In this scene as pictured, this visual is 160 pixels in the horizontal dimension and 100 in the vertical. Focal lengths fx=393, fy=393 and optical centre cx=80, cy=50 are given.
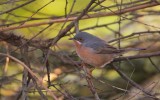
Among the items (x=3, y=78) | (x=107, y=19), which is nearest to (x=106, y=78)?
(x=107, y=19)

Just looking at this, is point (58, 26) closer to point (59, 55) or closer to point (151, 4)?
point (59, 55)

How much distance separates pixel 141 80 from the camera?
25.1 ft

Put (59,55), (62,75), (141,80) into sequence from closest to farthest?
1. (59,55)
2. (62,75)
3. (141,80)

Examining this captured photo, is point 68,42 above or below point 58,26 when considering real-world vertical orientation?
below

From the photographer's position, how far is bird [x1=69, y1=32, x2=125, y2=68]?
199 inches

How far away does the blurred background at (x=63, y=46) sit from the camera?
13.8 feet

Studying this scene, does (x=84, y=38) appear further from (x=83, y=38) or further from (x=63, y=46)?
(x=63, y=46)

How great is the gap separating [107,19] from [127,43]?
1.46 m

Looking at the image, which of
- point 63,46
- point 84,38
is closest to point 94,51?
point 84,38

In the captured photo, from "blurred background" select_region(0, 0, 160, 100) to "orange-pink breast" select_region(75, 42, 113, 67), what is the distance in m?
0.11

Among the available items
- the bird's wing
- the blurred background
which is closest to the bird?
the bird's wing

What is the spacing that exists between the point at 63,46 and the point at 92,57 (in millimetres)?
2110

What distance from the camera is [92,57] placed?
5191mm

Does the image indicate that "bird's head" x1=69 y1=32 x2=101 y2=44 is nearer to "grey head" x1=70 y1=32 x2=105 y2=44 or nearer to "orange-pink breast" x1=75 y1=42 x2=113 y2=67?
"grey head" x1=70 y1=32 x2=105 y2=44
